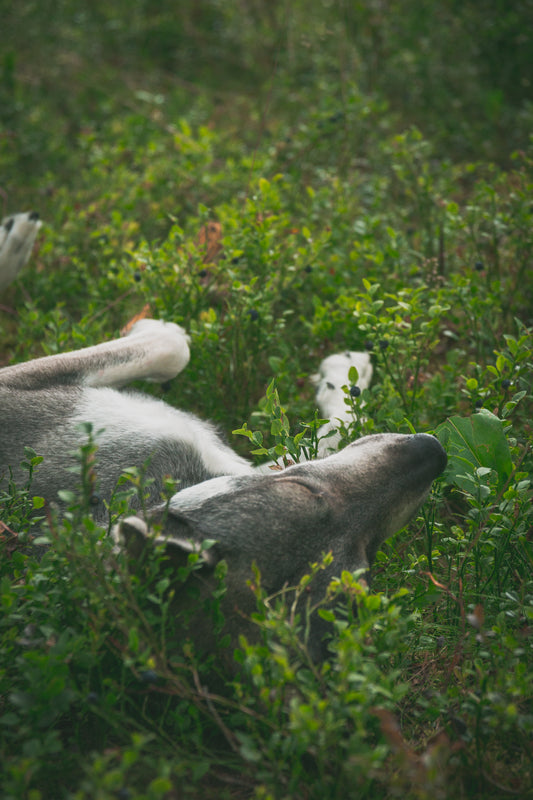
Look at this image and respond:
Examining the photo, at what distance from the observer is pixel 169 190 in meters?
5.81

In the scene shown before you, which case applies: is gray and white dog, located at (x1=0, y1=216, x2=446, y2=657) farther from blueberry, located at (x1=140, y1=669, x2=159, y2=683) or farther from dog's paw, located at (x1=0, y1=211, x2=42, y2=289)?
dog's paw, located at (x1=0, y1=211, x2=42, y2=289)

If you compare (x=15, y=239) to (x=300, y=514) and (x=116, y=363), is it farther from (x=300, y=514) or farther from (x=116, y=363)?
(x=300, y=514)

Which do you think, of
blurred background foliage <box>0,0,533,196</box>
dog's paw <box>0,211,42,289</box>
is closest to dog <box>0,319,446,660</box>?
dog's paw <box>0,211,42,289</box>

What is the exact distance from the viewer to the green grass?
6.73 ft

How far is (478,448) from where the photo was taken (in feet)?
10.1

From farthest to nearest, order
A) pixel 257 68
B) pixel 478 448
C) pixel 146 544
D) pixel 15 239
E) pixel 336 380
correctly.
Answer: pixel 257 68, pixel 15 239, pixel 336 380, pixel 478 448, pixel 146 544

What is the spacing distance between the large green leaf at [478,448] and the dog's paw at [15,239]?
3.13m

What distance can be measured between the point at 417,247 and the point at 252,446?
232 cm

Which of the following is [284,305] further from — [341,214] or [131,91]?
[131,91]

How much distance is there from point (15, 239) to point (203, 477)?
2.47m

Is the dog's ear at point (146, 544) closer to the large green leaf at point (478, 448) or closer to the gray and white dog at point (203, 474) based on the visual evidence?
the gray and white dog at point (203, 474)

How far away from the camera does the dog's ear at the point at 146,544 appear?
223cm

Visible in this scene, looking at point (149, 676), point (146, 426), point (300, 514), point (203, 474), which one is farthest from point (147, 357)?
point (149, 676)

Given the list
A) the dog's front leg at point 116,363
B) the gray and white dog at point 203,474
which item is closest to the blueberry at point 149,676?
the gray and white dog at point 203,474
